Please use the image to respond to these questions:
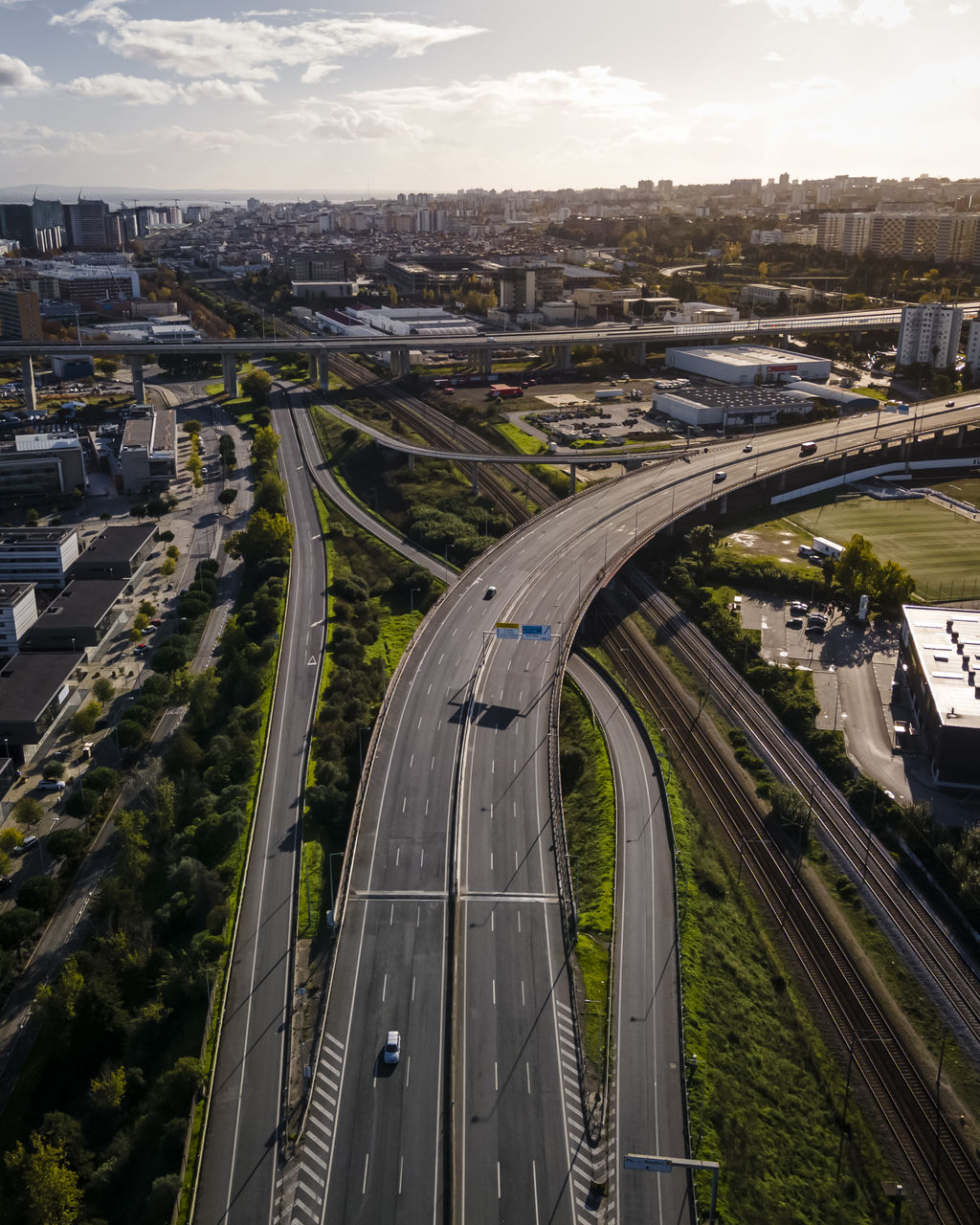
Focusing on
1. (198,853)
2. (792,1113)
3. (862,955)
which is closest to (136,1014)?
(198,853)

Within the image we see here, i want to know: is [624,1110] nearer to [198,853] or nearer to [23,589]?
[198,853]

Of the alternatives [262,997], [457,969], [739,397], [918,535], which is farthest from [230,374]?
[457,969]

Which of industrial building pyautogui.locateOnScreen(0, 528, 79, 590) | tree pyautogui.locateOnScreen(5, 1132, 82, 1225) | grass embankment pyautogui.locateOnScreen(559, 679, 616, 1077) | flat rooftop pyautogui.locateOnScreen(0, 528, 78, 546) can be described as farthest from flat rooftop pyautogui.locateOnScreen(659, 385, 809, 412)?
tree pyautogui.locateOnScreen(5, 1132, 82, 1225)

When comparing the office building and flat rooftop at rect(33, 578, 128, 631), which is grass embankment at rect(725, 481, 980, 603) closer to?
flat rooftop at rect(33, 578, 128, 631)

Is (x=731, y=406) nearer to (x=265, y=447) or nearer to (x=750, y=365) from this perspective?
(x=750, y=365)

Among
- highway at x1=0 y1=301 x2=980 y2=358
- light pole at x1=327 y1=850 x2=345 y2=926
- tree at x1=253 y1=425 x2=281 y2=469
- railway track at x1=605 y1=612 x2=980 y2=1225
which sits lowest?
railway track at x1=605 y1=612 x2=980 y2=1225
